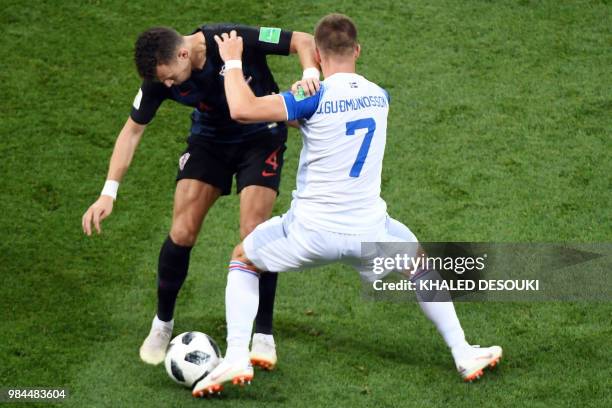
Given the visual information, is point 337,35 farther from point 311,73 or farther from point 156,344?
point 156,344

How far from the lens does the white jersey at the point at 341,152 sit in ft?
19.9

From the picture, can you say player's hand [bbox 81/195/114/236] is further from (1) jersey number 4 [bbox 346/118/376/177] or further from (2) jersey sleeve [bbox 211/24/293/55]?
(1) jersey number 4 [bbox 346/118/376/177]

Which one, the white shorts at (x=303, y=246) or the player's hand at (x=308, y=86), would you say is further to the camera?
the white shorts at (x=303, y=246)

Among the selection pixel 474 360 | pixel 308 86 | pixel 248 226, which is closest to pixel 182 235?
pixel 248 226

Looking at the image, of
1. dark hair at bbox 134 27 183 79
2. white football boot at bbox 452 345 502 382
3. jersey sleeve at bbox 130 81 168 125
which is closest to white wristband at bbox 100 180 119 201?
jersey sleeve at bbox 130 81 168 125

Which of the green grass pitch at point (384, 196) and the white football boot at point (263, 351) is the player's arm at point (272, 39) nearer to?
the white football boot at point (263, 351)

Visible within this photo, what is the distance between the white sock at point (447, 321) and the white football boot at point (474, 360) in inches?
1.7

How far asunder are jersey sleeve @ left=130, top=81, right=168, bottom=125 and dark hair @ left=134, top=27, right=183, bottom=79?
13.6 inches

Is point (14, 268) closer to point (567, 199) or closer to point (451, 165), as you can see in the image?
point (451, 165)

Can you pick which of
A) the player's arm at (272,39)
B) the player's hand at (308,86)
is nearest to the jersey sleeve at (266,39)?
the player's arm at (272,39)

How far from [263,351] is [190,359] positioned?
1.66ft

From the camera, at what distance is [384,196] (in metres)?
8.72

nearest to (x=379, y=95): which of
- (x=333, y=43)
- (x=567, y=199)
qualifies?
(x=333, y=43)

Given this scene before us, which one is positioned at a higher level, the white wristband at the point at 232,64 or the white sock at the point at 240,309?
the white wristband at the point at 232,64
